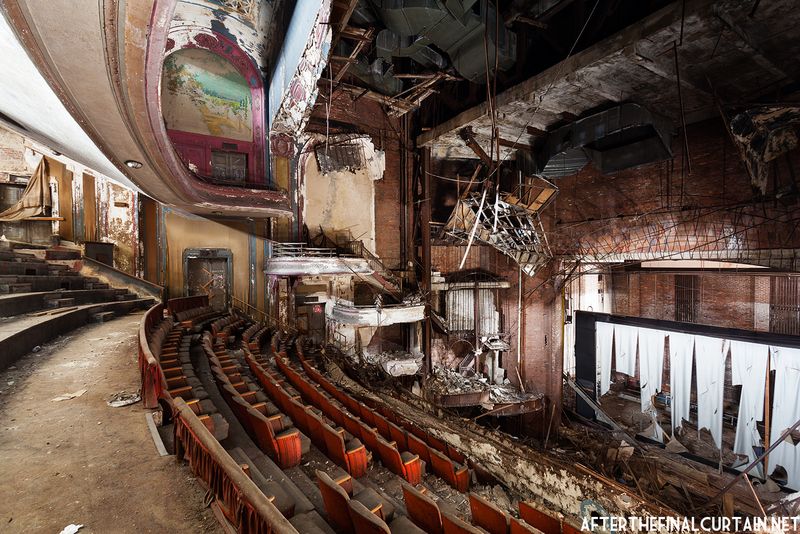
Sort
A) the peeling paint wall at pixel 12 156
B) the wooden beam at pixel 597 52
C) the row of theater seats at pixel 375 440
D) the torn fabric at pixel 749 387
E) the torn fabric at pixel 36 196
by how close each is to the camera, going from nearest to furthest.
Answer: the row of theater seats at pixel 375 440 → the wooden beam at pixel 597 52 → the torn fabric at pixel 749 387 → the torn fabric at pixel 36 196 → the peeling paint wall at pixel 12 156

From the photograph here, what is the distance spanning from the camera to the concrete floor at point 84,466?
157 cm

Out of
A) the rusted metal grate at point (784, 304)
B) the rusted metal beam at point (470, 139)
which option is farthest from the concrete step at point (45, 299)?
the rusted metal grate at point (784, 304)

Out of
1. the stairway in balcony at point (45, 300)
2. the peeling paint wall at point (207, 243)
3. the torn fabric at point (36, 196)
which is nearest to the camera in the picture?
the stairway in balcony at point (45, 300)

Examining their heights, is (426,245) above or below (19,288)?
above

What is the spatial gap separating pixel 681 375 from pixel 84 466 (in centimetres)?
1060

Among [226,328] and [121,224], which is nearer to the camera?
[226,328]

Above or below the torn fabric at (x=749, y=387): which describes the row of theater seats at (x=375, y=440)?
above

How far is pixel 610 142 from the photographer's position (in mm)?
6586

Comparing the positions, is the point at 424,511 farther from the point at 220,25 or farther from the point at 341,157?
the point at 220,25

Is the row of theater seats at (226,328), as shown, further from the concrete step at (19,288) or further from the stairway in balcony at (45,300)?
the concrete step at (19,288)

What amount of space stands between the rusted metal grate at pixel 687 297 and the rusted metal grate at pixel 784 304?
177 centimetres

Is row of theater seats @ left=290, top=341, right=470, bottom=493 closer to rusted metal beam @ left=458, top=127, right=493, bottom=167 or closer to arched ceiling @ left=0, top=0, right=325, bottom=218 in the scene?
arched ceiling @ left=0, top=0, right=325, bottom=218

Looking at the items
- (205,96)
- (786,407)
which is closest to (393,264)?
(205,96)

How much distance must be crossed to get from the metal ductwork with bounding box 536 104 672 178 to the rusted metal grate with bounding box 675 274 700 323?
8.15 metres
